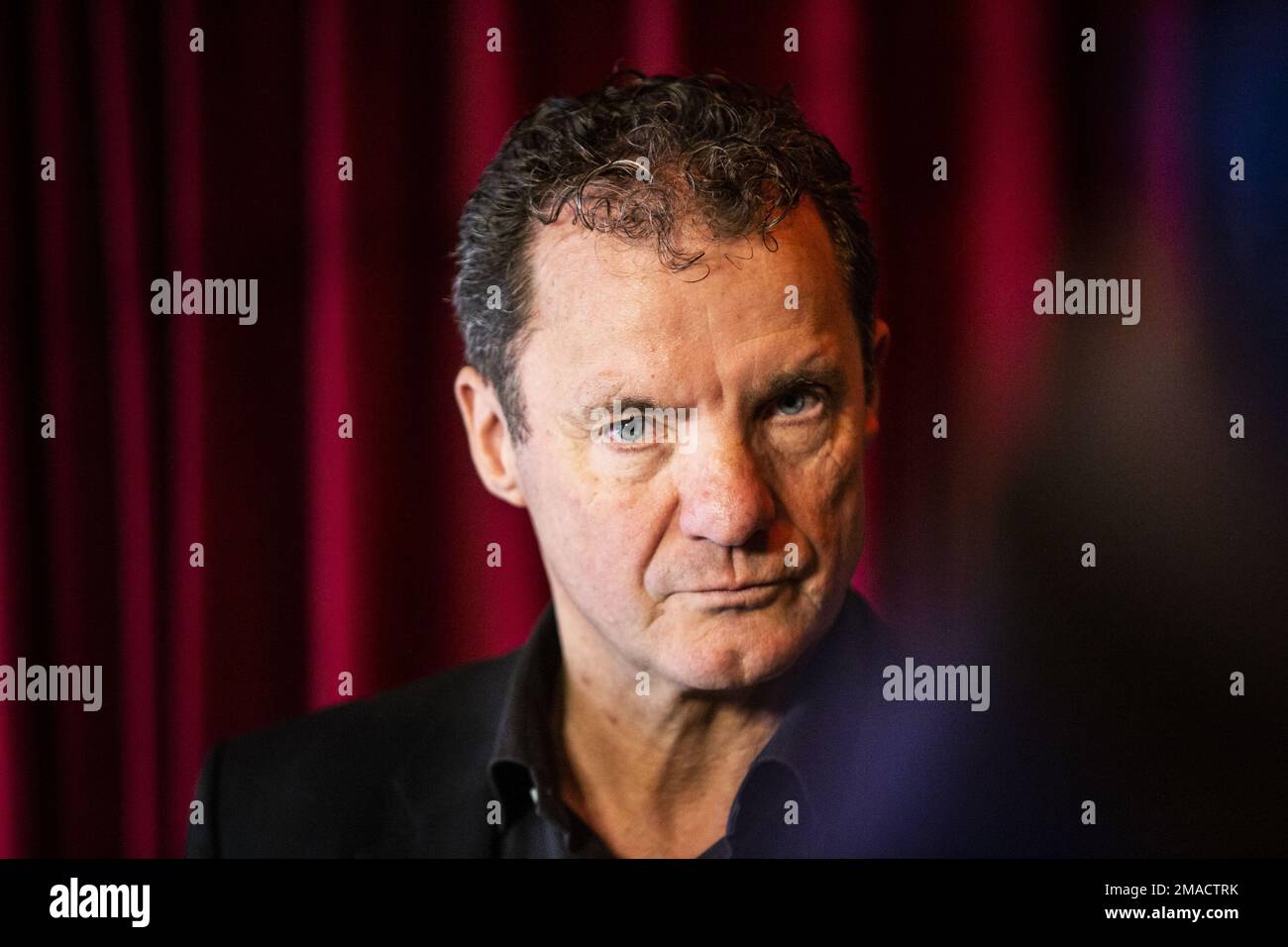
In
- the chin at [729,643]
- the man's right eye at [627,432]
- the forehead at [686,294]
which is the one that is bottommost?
the chin at [729,643]

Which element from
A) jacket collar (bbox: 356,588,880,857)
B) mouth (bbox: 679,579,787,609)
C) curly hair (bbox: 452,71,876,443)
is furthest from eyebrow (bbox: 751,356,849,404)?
jacket collar (bbox: 356,588,880,857)

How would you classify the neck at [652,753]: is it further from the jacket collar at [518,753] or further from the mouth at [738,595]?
the mouth at [738,595]

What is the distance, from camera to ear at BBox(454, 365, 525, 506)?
1.50m

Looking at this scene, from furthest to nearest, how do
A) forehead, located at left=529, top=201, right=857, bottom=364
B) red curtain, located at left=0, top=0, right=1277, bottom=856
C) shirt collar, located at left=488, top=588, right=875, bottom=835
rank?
red curtain, located at left=0, top=0, right=1277, bottom=856 → shirt collar, located at left=488, top=588, right=875, bottom=835 → forehead, located at left=529, top=201, right=857, bottom=364

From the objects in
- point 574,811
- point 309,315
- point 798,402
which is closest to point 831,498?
point 798,402

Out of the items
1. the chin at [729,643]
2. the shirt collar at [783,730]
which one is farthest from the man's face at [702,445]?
the shirt collar at [783,730]

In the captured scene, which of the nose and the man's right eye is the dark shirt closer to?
the nose

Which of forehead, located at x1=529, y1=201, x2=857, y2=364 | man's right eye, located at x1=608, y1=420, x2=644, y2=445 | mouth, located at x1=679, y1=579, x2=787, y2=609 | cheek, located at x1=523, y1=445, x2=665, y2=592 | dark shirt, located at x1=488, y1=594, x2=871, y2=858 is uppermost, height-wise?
forehead, located at x1=529, y1=201, x2=857, y2=364

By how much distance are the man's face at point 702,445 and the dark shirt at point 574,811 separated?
0.12m

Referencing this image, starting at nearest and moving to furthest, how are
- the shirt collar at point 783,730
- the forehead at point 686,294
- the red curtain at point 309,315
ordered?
1. the forehead at point 686,294
2. the shirt collar at point 783,730
3. the red curtain at point 309,315

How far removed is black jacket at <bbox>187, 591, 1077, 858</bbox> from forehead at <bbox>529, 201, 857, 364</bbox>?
0.45 metres

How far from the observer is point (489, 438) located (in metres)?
1.53

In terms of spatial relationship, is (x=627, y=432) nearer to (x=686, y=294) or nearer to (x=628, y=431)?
(x=628, y=431)

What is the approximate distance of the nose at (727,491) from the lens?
133 centimetres
